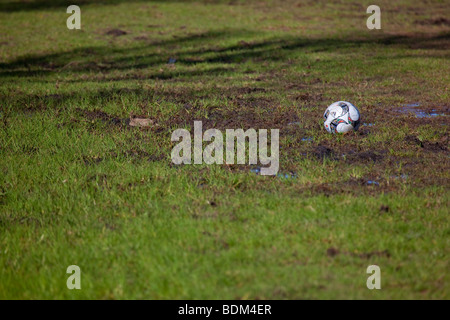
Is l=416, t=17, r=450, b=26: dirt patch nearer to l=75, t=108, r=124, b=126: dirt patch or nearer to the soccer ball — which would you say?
the soccer ball

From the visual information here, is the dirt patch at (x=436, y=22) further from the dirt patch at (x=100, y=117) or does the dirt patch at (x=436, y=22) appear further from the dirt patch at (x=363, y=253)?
the dirt patch at (x=363, y=253)

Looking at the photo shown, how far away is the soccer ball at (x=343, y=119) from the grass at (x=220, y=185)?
174 mm

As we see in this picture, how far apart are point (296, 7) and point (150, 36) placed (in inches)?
366

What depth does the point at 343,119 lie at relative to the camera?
7.46 meters

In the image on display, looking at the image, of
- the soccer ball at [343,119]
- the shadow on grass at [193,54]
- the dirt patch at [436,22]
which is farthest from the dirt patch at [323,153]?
the dirt patch at [436,22]

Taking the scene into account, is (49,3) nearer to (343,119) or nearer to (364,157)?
(343,119)

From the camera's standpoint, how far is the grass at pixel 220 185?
393cm

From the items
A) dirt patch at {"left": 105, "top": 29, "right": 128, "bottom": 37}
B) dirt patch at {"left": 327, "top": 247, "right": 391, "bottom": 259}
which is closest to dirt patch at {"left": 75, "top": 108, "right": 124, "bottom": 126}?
dirt patch at {"left": 327, "top": 247, "right": 391, "bottom": 259}

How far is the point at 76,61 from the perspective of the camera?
13.8 meters

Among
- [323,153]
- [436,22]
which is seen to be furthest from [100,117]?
[436,22]

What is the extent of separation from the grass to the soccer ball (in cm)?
17

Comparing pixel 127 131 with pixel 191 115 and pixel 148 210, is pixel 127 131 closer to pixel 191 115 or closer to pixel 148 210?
pixel 191 115
